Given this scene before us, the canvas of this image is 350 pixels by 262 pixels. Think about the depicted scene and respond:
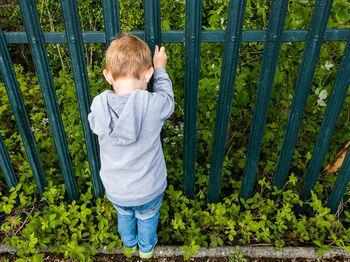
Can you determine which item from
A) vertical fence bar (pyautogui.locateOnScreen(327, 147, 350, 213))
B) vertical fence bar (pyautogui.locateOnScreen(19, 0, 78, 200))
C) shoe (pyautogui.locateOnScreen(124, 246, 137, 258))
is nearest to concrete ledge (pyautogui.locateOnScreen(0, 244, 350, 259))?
shoe (pyautogui.locateOnScreen(124, 246, 137, 258))

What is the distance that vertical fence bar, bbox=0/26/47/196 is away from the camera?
188cm

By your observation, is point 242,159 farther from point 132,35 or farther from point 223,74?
point 132,35

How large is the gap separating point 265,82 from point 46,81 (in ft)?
4.83

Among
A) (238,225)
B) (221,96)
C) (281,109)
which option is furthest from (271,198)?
(221,96)

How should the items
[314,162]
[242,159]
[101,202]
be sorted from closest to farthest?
[314,162]
[101,202]
[242,159]

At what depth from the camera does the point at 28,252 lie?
7.20 ft

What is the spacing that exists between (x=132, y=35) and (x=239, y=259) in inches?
71.9

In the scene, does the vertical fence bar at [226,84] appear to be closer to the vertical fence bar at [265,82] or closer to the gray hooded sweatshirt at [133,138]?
the vertical fence bar at [265,82]

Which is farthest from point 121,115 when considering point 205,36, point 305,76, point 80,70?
point 305,76

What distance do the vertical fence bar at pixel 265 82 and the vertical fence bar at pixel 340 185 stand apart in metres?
0.69

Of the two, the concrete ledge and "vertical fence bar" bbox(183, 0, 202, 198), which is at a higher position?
"vertical fence bar" bbox(183, 0, 202, 198)

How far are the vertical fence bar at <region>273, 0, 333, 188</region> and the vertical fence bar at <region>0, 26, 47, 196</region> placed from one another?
1.90m

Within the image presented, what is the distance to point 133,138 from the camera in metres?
1.62

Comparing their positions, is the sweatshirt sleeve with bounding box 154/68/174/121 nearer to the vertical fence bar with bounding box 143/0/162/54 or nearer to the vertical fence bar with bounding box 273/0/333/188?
the vertical fence bar with bounding box 143/0/162/54
